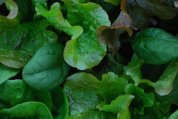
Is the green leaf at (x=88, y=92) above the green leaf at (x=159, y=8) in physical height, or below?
below

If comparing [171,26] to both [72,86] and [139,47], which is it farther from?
[72,86]

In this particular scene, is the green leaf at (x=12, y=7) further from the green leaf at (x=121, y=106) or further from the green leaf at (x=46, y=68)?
the green leaf at (x=121, y=106)

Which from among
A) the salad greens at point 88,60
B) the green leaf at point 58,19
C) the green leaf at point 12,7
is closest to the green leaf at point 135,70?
the salad greens at point 88,60

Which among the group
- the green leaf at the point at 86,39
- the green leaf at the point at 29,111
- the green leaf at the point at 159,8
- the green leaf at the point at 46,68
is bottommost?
the green leaf at the point at 29,111

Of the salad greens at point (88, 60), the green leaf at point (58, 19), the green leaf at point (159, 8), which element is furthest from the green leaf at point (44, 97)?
the green leaf at point (159, 8)

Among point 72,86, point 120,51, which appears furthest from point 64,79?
point 120,51

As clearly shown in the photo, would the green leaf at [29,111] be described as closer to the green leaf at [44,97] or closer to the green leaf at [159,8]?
the green leaf at [44,97]

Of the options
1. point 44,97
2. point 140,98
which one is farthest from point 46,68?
point 140,98

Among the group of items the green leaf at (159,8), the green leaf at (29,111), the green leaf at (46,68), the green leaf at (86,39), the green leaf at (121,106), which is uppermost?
the green leaf at (159,8)

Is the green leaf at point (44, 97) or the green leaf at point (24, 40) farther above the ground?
the green leaf at point (24, 40)
